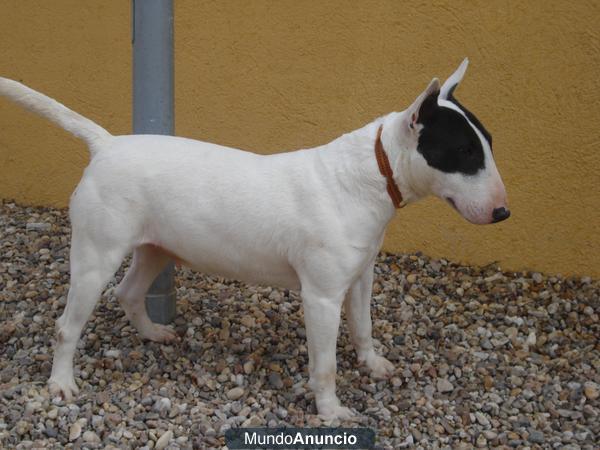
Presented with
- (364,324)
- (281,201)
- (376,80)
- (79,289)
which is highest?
Answer: (376,80)

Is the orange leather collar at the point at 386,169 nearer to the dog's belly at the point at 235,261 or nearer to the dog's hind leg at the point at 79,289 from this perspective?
the dog's belly at the point at 235,261

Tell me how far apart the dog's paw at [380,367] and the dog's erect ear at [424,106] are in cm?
153

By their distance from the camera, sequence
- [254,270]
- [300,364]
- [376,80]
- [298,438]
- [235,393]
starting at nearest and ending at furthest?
[298,438] < [254,270] < [235,393] < [300,364] < [376,80]

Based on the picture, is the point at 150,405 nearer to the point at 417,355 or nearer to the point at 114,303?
the point at 114,303

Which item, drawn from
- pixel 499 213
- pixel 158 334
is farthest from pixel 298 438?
pixel 499 213

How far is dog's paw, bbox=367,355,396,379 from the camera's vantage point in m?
4.45

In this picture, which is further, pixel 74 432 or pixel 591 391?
pixel 591 391

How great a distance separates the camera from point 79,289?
396 cm

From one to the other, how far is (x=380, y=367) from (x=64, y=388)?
172 cm

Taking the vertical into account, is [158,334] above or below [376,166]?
below

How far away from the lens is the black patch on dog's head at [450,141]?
11.6 ft

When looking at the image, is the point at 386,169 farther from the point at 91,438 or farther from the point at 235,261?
the point at 91,438

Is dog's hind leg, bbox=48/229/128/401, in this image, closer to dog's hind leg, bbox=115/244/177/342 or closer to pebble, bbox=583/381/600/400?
dog's hind leg, bbox=115/244/177/342

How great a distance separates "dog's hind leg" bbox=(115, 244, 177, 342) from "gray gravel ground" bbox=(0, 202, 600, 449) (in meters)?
0.11
